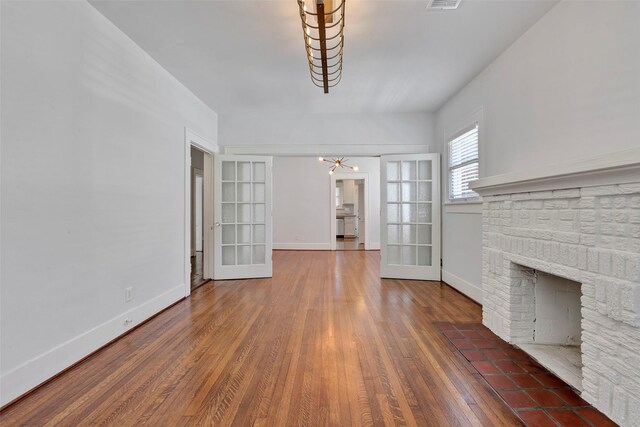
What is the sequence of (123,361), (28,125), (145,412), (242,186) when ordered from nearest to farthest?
(145,412) → (28,125) → (123,361) → (242,186)

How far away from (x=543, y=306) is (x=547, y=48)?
2.06 metres

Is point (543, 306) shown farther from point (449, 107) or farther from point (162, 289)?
point (162, 289)

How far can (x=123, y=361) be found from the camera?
2.18m

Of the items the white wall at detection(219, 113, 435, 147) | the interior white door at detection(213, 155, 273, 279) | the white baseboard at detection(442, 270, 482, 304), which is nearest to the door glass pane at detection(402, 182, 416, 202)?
the white wall at detection(219, 113, 435, 147)

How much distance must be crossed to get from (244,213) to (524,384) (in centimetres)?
398

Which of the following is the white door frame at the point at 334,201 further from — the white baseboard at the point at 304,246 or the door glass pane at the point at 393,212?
the door glass pane at the point at 393,212

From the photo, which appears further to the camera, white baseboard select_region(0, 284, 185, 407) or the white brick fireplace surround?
white baseboard select_region(0, 284, 185, 407)

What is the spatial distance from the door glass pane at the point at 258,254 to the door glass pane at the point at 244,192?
77 cm

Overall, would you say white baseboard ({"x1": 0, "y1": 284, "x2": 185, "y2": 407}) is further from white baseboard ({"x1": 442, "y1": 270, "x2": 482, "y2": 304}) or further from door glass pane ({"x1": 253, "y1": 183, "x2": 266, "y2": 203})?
white baseboard ({"x1": 442, "y1": 270, "x2": 482, "y2": 304})

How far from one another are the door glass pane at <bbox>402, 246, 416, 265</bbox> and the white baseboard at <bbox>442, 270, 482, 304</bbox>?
47 centimetres

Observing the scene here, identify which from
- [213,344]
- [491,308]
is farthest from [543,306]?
[213,344]

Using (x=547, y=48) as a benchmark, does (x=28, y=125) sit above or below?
below

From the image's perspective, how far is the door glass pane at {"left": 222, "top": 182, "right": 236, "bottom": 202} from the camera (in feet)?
15.8

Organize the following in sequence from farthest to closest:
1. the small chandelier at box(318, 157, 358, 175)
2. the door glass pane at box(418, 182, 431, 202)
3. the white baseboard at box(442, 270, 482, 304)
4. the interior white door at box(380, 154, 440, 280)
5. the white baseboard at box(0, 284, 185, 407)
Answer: the small chandelier at box(318, 157, 358, 175), the door glass pane at box(418, 182, 431, 202), the interior white door at box(380, 154, 440, 280), the white baseboard at box(442, 270, 482, 304), the white baseboard at box(0, 284, 185, 407)
